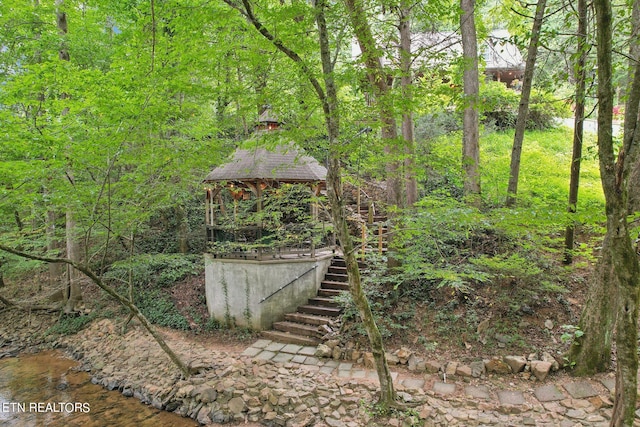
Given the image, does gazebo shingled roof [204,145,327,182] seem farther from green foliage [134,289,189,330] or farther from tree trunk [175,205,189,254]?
green foliage [134,289,189,330]

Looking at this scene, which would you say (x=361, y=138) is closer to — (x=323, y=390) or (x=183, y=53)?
(x=183, y=53)

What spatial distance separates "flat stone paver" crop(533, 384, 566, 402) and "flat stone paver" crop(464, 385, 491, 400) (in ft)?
2.05

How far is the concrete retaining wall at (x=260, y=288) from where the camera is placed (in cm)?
848

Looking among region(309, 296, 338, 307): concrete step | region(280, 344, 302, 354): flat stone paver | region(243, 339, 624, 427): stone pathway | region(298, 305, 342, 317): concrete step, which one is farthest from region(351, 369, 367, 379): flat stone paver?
region(309, 296, 338, 307): concrete step

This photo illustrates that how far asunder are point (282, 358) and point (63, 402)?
162 inches

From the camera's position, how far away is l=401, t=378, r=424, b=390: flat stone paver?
541 cm

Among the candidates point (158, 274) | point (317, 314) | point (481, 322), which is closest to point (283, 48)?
point (481, 322)

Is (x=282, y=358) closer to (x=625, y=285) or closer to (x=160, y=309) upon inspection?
(x=160, y=309)

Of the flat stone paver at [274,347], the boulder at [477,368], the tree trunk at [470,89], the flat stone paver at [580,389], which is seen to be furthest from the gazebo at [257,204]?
the flat stone paver at [580,389]

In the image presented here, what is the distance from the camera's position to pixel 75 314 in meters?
10.1

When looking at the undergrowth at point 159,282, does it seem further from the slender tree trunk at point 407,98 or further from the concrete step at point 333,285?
the slender tree trunk at point 407,98

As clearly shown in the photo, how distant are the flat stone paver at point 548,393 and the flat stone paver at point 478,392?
2.05ft

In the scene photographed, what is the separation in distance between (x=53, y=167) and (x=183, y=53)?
2957 millimetres

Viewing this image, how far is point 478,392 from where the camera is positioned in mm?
5125
